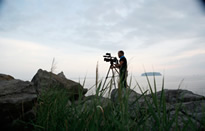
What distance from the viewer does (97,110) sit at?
127 cm

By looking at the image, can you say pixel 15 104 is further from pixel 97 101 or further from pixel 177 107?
pixel 177 107

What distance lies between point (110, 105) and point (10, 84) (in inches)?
134

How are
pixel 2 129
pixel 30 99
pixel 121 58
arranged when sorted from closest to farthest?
pixel 2 129, pixel 30 99, pixel 121 58

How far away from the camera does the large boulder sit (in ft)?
11.2

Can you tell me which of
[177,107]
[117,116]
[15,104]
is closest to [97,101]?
[117,116]

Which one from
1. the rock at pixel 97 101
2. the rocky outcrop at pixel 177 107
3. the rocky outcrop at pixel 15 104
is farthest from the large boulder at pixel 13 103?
the rock at pixel 97 101

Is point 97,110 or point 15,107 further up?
point 97,110

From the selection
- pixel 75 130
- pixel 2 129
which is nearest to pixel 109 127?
pixel 75 130

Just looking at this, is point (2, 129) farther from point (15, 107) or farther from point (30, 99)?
point (30, 99)

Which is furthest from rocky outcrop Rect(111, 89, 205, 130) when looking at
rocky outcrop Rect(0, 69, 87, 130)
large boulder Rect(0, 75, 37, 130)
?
large boulder Rect(0, 75, 37, 130)

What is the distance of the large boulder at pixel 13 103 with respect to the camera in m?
3.42

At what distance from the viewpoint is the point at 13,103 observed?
11.3 ft


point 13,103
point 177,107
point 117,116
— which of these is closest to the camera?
point 177,107

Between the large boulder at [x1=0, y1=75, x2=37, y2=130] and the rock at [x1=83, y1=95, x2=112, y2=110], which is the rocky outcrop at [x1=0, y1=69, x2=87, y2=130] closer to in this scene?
the large boulder at [x1=0, y1=75, x2=37, y2=130]
